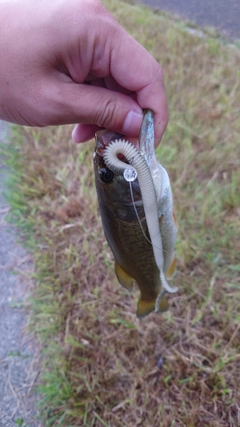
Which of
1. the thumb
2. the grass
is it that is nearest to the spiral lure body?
the thumb

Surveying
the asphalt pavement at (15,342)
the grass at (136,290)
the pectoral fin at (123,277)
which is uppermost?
the pectoral fin at (123,277)

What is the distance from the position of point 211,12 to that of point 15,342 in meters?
3.79

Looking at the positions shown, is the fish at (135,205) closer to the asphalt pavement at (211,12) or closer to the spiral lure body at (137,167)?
the spiral lure body at (137,167)

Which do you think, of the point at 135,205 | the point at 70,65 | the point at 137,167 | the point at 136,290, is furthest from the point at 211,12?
the point at 137,167

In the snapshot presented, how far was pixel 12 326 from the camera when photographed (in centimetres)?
241

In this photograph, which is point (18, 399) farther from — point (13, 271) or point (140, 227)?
point (140, 227)

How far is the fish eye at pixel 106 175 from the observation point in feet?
4.33

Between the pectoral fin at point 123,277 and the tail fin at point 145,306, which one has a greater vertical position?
the pectoral fin at point 123,277

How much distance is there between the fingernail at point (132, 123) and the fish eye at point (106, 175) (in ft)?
0.62

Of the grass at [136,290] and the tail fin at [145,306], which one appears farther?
the grass at [136,290]

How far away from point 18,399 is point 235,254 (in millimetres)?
1514

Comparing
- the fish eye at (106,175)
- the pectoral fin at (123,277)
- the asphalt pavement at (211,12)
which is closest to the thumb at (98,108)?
the fish eye at (106,175)

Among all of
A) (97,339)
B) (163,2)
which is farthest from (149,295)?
(163,2)

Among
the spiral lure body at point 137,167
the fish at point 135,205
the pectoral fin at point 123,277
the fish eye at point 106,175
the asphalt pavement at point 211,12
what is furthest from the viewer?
the asphalt pavement at point 211,12
